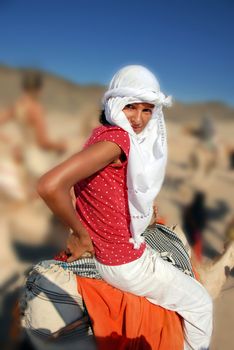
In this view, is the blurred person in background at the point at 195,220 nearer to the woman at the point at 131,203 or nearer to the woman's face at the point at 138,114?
the woman at the point at 131,203

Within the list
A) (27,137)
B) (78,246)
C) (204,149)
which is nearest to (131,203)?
(78,246)

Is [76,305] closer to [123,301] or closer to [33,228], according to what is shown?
[123,301]

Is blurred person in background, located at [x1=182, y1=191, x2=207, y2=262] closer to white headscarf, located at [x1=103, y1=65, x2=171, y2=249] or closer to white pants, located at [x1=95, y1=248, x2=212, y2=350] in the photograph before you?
white pants, located at [x1=95, y1=248, x2=212, y2=350]

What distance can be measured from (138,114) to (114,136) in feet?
0.82

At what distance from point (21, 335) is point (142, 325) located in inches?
27.1

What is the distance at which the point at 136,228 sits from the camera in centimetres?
177

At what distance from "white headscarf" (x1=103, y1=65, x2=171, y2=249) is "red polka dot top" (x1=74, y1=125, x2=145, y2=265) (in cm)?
3

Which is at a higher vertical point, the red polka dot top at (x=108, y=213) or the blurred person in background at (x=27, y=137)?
the blurred person in background at (x=27, y=137)

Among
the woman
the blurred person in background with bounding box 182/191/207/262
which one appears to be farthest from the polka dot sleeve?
the blurred person in background with bounding box 182/191/207/262

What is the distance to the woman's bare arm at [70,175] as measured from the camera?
1.42 meters

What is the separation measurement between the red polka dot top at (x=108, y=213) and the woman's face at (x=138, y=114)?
8.2 inches

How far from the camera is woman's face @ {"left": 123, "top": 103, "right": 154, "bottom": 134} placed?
176 centimetres

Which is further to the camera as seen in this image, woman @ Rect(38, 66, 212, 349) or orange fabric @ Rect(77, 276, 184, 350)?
orange fabric @ Rect(77, 276, 184, 350)

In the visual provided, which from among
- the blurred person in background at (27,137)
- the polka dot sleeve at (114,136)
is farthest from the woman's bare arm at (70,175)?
the blurred person in background at (27,137)
